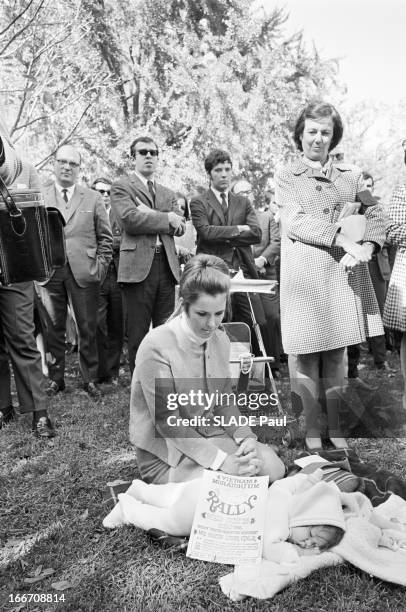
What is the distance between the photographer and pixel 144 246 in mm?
4992

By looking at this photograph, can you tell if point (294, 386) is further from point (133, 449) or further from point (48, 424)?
point (48, 424)

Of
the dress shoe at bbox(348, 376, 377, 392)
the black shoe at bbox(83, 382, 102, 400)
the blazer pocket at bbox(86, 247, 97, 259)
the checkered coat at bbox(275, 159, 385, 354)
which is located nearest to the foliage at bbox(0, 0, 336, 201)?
the blazer pocket at bbox(86, 247, 97, 259)

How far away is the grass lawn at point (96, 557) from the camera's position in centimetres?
214

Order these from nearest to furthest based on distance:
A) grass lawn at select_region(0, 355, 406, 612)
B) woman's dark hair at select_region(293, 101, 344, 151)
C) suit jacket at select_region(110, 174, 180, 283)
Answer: grass lawn at select_region(0, 355, 406, 612) → woman's dark hair at select_region(293, 101, 344, 151) → suit jacket at select_region(110, 174, 180, 283)

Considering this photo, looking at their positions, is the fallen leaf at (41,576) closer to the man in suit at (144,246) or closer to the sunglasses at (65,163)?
the man in suit at (144,246)

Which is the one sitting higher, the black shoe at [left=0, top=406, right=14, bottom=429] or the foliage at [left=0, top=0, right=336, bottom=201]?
the foliage at [left=0, top=0, right=336, bottom=201]

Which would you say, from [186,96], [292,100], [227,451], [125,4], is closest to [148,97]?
[186,96]

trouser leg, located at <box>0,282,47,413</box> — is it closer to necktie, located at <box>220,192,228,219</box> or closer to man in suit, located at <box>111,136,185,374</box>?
man in suit, located at <box>111,136,185,374</box>

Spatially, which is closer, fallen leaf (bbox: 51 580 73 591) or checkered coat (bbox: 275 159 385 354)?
fallen leaf (bbox: 51 580 73 591)

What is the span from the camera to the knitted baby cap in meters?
2.37

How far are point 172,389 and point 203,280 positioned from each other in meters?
0.55

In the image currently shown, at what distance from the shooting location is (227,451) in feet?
9.53

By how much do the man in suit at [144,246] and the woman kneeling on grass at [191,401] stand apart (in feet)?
6.57

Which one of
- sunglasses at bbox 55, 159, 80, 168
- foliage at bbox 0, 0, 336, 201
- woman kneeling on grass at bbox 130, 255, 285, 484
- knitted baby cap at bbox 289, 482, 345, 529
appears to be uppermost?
foliage at bbox 0, 0, 336, 201
